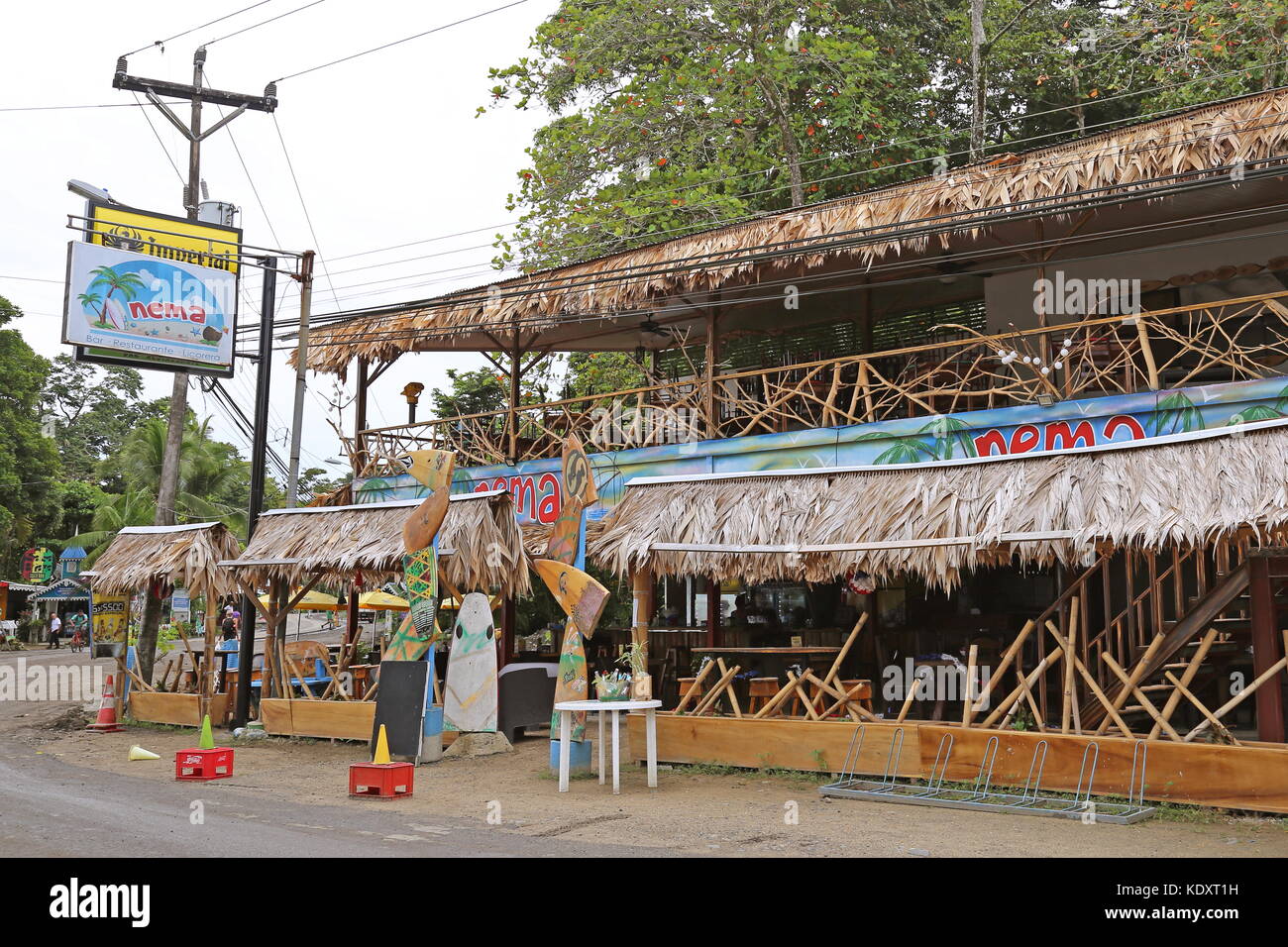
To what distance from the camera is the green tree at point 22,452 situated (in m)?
33.2

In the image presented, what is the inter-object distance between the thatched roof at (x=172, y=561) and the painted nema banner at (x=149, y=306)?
97.8 inches

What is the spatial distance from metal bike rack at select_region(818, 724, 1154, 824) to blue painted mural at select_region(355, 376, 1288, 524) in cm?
293

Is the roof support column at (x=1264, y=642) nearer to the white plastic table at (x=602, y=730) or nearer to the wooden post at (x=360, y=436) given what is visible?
the white plastic table at (x=602, y=730)

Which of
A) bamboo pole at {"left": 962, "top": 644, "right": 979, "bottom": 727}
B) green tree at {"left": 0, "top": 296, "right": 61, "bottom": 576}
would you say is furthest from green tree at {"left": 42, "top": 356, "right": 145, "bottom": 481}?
bamboo pole at {"left": 962, "top": 644, "right": 979, "bottom": 727}

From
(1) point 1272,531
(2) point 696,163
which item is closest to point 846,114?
(2) point 696,163

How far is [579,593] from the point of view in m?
10.8

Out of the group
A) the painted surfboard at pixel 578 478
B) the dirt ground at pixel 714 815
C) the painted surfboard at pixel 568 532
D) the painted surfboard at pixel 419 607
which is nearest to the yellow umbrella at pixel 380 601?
the dirt ground at pixel 714 815

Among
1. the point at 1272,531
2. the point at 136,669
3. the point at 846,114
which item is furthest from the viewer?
the point at 846,114

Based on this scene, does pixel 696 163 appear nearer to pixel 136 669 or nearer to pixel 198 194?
pixel 198 194

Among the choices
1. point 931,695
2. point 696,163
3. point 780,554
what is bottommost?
point 931,695

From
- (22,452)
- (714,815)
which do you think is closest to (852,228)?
(714,815)

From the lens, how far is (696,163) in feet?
67.4

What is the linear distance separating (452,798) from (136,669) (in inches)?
385

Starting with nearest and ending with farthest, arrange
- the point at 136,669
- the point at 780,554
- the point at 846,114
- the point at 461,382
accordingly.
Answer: the point at 780,554
the point at 136,669
the point at 846,114
the point at 461,382
